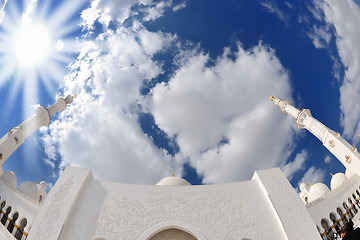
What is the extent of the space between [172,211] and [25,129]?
50.5 ft

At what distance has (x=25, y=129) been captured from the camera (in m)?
20.4

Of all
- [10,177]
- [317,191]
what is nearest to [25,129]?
[10,177]

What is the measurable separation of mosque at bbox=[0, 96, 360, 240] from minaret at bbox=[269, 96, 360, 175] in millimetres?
3894

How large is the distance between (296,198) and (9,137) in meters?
18.5

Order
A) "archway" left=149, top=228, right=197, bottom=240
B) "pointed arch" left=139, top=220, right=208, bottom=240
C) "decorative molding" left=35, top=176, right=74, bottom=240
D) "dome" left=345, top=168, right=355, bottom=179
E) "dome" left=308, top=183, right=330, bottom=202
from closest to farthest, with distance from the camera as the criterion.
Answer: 1. "decorative molding" left=35, top=176, right=74, bottom=240
2. "pointed arch" left=139, top=220, right=208, bottom=240
3. "archway" left=149, top=228, right=197, bottom=240
4. "dome" left=345, top=168, right=355, bottom=179
5. "dome" left=308, top=183, right=330, bottom=202

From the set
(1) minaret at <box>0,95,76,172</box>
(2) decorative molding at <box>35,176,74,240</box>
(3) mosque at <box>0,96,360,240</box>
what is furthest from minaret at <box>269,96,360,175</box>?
(1) minaret at <box>0,95,76,172</box>

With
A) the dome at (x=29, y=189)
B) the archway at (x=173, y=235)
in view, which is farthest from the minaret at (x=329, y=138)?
the dome at (x=29, y=189)

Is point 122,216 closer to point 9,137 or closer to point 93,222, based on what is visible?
point 93,222

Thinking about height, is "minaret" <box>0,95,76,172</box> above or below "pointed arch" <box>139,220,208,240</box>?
above

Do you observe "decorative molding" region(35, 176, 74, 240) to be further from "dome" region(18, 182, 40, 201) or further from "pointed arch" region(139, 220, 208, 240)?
"dome" region(18, 182, 40, 201)

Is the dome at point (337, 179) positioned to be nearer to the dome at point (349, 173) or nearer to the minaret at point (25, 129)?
the dome at point (349, 173)

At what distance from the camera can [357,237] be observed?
3.64m

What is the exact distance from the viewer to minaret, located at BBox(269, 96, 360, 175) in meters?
16.7

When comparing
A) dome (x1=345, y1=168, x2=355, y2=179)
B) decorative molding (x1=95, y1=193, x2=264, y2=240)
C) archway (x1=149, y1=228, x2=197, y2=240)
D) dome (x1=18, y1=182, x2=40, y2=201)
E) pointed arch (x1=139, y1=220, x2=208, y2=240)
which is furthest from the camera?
dome (x1=18, y1=182, x2=40, y2=201)
